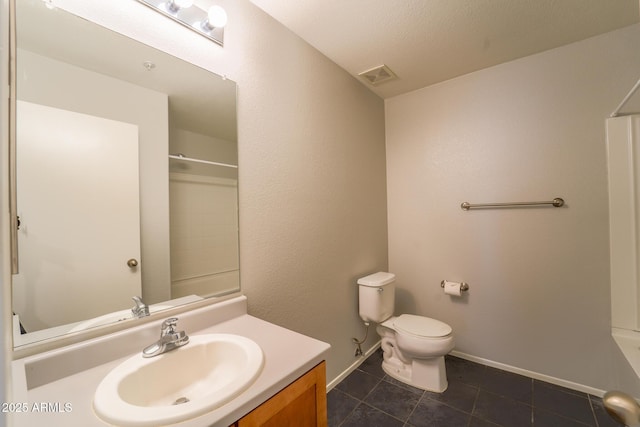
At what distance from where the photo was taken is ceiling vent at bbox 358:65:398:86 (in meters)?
1.94

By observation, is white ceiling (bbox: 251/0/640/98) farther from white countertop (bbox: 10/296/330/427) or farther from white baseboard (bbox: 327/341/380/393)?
white baseboard (bbox: 327/341/380/393)

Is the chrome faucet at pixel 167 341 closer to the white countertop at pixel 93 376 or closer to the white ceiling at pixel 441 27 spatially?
the white countertop at pixel 93 376

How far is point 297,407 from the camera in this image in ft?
2.50

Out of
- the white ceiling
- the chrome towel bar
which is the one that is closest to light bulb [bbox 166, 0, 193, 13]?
the white ceiling

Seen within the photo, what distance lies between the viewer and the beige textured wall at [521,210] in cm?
162

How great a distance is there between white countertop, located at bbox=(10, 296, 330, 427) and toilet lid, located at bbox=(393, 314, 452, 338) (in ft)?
3.71

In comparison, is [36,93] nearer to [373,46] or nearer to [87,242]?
[87,242]

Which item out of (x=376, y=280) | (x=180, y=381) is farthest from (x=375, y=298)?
(x=180, y=381)

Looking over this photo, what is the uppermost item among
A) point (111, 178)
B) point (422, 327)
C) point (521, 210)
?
point (111, 178)

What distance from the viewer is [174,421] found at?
0.56 m

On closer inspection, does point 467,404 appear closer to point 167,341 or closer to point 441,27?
point 167,341

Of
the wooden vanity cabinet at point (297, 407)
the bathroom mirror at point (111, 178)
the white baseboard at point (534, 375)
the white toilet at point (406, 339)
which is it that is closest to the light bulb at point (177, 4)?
the bathroom mirror at point (111, 178)

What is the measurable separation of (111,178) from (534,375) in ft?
9.01

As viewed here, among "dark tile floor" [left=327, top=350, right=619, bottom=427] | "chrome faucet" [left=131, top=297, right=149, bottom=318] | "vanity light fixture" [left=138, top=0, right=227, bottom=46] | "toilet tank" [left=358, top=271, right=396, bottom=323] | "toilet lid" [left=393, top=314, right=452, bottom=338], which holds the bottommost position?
"dark tile floor" [left=327, top=350, right=619, bottom=427]
